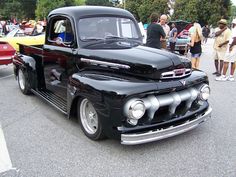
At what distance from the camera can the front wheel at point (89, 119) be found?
13.0ft

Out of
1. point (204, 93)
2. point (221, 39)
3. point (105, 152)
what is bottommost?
point (105, 152)

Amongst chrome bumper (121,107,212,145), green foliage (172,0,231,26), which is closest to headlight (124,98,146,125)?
chrome bumper (121,107,212,145)

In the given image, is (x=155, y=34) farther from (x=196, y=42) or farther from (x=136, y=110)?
(x=136, y=110)

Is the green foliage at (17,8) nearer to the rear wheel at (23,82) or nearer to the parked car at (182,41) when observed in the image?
the parked car at (182,41)

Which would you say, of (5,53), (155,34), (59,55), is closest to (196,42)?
(155,34)

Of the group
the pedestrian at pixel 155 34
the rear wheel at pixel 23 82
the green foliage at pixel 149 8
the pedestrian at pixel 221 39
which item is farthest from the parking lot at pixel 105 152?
the green foliage at pixel 149 8

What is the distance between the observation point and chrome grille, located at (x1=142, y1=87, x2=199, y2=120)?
359cm

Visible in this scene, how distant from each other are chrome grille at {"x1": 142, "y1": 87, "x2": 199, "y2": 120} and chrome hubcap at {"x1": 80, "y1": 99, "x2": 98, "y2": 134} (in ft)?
2.73

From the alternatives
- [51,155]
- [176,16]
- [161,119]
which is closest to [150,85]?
[161,119]

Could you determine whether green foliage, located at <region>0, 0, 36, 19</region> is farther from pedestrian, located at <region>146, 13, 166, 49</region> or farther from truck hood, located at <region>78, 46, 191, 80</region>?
truck hood, located at <region>78, 46, 191, 80</region>

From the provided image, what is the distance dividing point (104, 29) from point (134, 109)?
6.30ft

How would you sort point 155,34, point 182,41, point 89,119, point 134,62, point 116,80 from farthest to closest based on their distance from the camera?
point 182,41, point 155,34, point 89,119, point 134,62, point 116,80

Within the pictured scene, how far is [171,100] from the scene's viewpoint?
378cm

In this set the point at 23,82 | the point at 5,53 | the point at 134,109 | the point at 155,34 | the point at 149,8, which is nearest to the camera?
the point at 134,109
